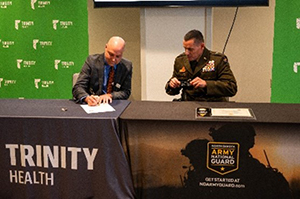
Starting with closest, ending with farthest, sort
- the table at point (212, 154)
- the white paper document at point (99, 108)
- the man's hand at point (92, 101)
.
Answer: the table at point (212, 154) → the white paper document at point (99, 108) → the man's hand at point (92, 101)

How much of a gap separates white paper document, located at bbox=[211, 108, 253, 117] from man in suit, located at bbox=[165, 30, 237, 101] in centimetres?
62

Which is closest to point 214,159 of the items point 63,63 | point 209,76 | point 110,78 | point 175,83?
point 175,83

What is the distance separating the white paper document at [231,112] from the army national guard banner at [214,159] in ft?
0.37

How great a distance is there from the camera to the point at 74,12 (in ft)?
14.1

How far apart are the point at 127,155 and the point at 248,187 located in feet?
2.27

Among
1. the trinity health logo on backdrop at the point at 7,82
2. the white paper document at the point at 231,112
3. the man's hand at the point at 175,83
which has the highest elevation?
the man's hand at the point at 175,83

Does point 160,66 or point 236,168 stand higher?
point 160,66

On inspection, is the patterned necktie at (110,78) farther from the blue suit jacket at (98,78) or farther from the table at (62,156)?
the table at (62,156)

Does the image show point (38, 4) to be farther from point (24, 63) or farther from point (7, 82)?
point (7, 82)

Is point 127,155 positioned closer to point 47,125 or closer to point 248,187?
point 47,125

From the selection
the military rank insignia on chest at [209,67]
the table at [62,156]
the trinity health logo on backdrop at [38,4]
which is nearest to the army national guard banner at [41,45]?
the trinity health logo on backdrop at [38,4]

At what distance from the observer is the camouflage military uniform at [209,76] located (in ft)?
10.3

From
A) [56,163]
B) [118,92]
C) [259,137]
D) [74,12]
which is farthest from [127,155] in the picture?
[74,12]

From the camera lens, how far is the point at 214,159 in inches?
88.7
